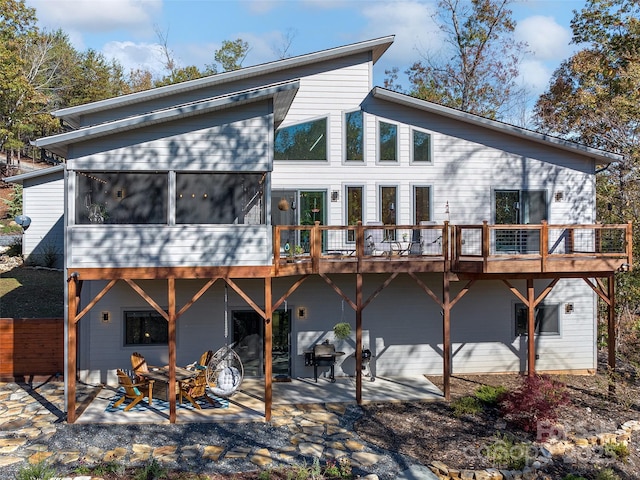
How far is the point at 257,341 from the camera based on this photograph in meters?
12.9

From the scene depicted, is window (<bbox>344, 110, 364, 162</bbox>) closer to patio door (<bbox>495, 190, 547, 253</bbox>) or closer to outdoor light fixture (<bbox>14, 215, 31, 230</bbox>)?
patio door (<bbox>495, 190, 547, 253</bbox>)

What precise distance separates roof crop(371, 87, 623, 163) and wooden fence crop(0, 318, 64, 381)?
9842mm

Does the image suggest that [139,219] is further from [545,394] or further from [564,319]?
[564,319]

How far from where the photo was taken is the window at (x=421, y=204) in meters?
13.3

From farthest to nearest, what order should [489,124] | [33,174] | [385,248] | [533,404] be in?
[33,174], [489,124], [385,248], [533,404]

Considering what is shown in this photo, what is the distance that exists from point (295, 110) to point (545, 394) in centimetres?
859

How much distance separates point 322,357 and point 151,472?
5.53 metres

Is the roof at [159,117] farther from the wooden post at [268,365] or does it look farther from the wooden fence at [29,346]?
the wooden fence at [29,346]

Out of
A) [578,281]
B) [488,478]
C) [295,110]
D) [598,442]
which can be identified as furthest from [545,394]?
[295,110]

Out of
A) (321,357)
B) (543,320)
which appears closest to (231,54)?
(321,357)

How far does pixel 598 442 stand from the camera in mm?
9109

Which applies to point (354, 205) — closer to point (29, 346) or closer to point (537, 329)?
point (537, 329)

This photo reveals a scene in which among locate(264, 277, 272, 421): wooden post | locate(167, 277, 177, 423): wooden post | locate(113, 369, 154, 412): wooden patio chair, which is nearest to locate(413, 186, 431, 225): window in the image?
locate(264, 277, 272, 421): wooden post

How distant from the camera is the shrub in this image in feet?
30.9
